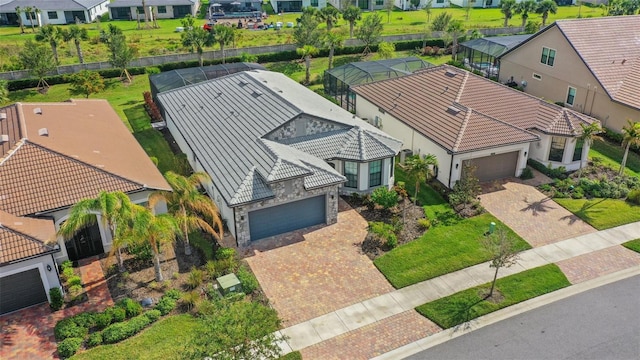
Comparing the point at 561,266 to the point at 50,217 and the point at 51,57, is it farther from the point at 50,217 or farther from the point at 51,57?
the point at 51,57

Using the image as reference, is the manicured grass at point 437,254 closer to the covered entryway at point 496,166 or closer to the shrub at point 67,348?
the covered entryway at point 496,166

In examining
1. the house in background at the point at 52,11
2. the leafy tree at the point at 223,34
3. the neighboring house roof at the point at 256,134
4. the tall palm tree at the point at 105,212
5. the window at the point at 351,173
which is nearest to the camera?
the tall palm tree at the point at 105,212

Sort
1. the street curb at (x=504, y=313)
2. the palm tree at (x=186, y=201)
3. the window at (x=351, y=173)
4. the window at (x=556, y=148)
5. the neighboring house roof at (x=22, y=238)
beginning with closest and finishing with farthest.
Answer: the street curb at (x=504, y=313) → the neighboring house roof at (x=22, y=238) → the palm tree at (x=186, y=201) → the window at (x=351, y=173) → the window at (x=556, y=148)

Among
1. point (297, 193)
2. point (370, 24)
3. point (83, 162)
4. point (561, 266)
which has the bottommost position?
point (561, 266)

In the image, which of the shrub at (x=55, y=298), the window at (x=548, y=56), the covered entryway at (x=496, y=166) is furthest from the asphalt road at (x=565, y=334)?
the window at (x=548, y=56)

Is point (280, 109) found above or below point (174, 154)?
above

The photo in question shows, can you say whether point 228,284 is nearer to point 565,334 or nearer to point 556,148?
point 565,334

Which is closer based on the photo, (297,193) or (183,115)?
(297,193)

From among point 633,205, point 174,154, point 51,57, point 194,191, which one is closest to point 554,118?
point 633,205

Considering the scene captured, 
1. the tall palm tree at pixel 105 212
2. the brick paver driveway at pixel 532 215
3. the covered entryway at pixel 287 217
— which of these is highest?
the tall palm tree at pixel 105 212
